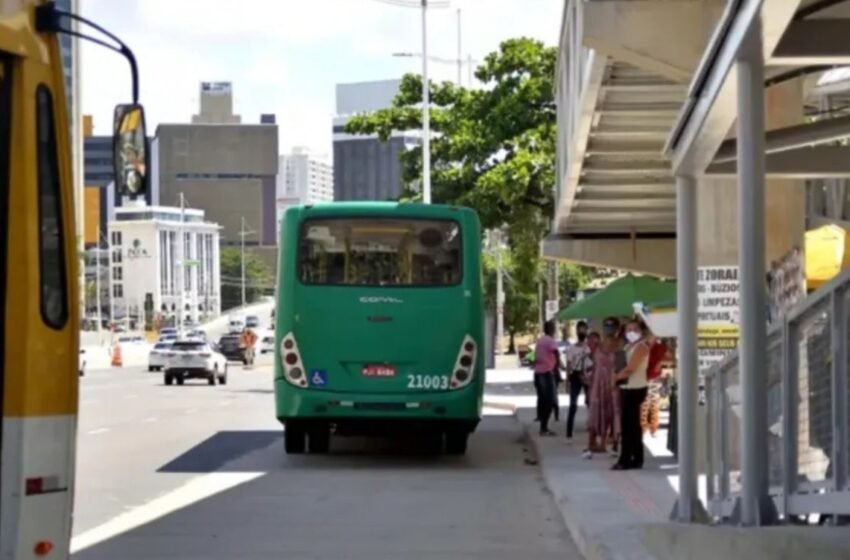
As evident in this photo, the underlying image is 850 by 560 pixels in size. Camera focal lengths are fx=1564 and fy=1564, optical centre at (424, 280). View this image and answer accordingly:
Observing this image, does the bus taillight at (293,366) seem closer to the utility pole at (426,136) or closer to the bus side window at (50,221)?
the bus side window at (50,221)

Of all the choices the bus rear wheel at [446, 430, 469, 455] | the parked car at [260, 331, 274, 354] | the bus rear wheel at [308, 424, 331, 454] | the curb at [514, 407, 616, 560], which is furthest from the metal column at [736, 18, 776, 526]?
the parked car at [260, 331, 274, 354]

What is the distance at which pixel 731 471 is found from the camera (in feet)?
38.0

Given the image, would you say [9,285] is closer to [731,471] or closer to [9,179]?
[9,179]

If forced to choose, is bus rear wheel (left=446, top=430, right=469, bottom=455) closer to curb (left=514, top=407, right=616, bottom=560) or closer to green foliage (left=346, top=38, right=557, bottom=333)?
curb (left=514, top=407, right=616, bottom=560)

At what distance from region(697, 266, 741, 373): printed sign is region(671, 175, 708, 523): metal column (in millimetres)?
5043

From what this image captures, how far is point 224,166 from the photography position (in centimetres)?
18675

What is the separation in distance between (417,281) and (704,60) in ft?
35.3

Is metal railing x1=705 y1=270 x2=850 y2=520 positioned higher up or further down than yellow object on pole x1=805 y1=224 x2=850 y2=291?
further down

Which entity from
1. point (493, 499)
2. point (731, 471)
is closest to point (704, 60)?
point (731, 471)

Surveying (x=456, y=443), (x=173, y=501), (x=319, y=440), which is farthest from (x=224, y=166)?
(x=173, y=501)

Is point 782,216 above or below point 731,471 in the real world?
above

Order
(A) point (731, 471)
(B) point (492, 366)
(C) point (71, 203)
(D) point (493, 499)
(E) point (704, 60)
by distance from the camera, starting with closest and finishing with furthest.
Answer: (C) point (71, 203)
(E) point (704, 60)
(A) point (731, 471)
(D) point (493, 499)
(B) point (492, 366)

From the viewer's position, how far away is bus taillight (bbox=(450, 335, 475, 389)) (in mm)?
19766

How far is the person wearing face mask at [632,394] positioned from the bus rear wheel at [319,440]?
4564 mm
